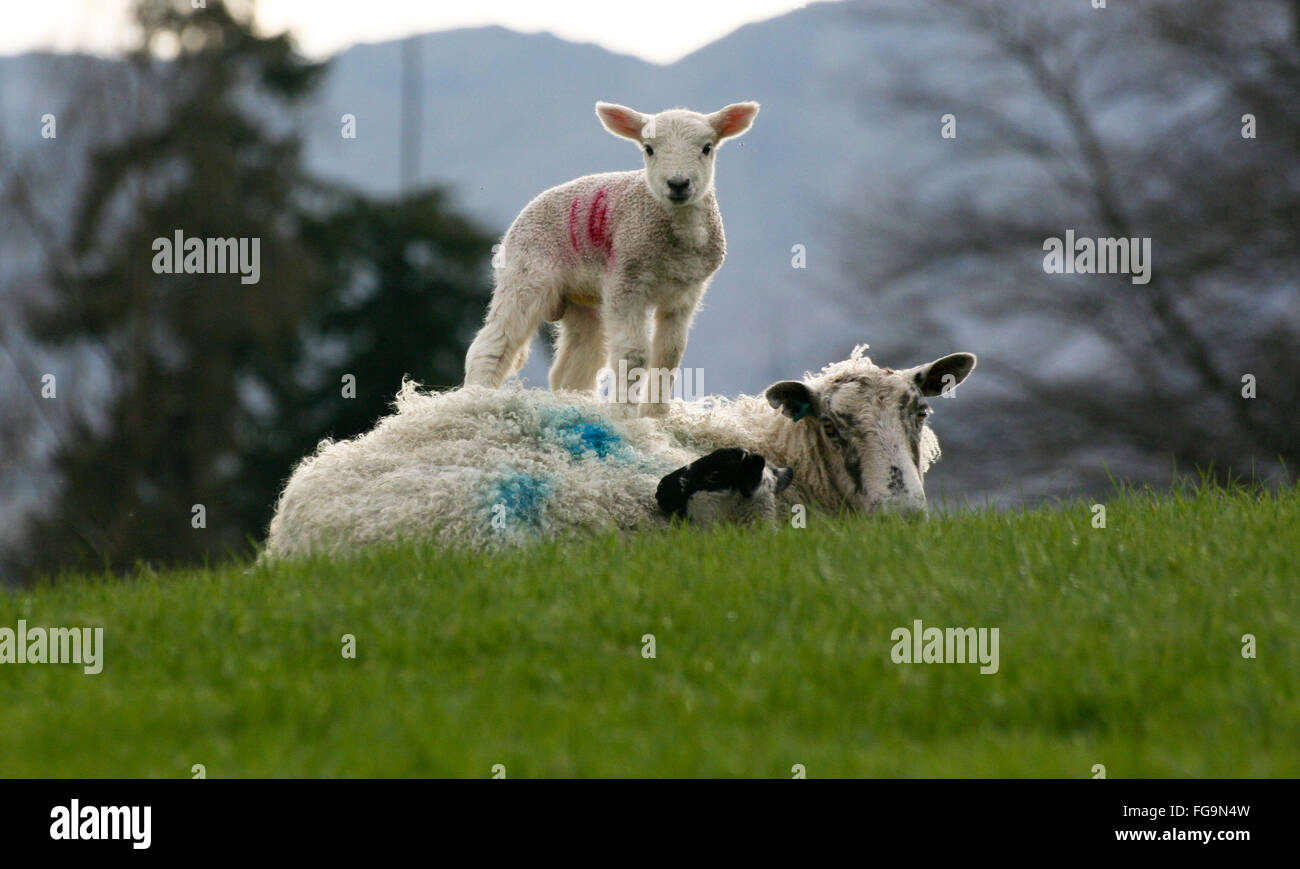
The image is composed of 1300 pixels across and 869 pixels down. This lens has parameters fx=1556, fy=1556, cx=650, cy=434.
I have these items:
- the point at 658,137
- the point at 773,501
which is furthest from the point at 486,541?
the point at 658,137

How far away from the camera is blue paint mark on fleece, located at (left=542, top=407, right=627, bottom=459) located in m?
8.84

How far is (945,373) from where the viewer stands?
9648 mm

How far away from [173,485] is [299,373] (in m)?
3.96

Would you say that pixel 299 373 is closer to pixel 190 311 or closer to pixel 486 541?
pixel 190 311

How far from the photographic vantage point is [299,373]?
32.8 metres

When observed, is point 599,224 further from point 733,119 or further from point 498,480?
point 498,480

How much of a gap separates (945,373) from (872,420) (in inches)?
33.4

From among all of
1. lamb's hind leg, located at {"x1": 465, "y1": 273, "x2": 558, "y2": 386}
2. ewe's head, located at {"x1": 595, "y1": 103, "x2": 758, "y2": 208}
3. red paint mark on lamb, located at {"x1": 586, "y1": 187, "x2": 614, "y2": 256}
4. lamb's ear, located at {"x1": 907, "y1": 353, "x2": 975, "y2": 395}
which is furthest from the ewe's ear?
lamb's ear, located at {"x1": 907, "y1": 353, "x2": 975, "y2": 395}

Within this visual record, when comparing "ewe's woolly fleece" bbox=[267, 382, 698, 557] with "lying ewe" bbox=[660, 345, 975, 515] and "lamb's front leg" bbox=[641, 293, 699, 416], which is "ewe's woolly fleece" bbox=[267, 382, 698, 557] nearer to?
"lamb's front leg" bbox=[641, 293, 699, 416]

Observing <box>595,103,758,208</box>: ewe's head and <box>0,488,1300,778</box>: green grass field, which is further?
<box>595,103,758,208</box>: ewe's head

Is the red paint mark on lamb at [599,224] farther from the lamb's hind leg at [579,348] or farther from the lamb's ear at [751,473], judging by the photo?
the lamb's ear at [751,473]

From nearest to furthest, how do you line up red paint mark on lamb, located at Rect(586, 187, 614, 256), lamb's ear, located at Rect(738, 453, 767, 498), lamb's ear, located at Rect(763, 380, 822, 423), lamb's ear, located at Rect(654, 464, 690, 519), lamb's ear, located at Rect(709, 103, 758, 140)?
lamb's ear, located at Rect(654, 464, 690, 519) < lamb's ear, located at Rect(738, 453, 767, 498) < lamb's ear, located at Rect(763, 380, 822, 423) < lamb's ear, located at Rect(709, 103, 758, 140) < red paint mark on lamb, located at Rect(586, 187, 614, 256)

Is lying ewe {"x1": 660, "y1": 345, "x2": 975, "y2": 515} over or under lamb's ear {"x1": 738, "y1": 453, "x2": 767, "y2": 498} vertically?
over

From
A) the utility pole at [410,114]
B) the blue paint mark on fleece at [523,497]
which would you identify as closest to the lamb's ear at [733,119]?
the blue paint mark on fleece at [523,497]
